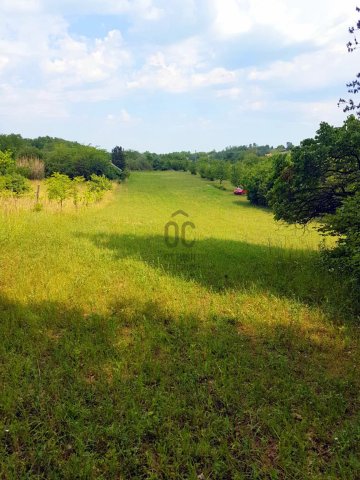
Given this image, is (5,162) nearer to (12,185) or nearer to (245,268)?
(12,185)

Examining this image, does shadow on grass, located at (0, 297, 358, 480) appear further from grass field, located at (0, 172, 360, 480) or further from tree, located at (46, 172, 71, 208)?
tree, located at (46, 172, 71, 208)

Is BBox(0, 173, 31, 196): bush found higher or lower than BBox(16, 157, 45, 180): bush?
lower

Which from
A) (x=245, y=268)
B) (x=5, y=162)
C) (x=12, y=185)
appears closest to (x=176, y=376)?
(x=245, y=268)

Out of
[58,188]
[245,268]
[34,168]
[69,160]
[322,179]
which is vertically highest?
[69,160]

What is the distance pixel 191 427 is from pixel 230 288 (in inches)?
171

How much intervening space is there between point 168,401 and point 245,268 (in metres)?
6.02

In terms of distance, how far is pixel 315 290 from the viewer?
25.5ft

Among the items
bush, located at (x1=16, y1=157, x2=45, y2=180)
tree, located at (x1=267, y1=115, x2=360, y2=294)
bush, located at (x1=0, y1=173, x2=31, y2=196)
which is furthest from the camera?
bush, located at (x1=16, y1=157, x2=45, y2=180)

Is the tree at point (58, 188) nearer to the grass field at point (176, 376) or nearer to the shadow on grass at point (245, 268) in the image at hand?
the shadow on grass at point (245, 268)

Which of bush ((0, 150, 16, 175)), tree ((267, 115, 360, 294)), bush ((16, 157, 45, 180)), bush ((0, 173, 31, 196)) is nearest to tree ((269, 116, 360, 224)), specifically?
tree ((267, 115, 360, 294))

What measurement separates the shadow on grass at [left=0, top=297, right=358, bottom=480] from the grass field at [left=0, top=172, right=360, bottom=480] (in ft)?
0.05

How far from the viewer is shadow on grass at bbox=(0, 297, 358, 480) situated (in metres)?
3.22

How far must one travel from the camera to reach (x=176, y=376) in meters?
4.49

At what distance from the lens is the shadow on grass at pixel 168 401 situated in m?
3.22
